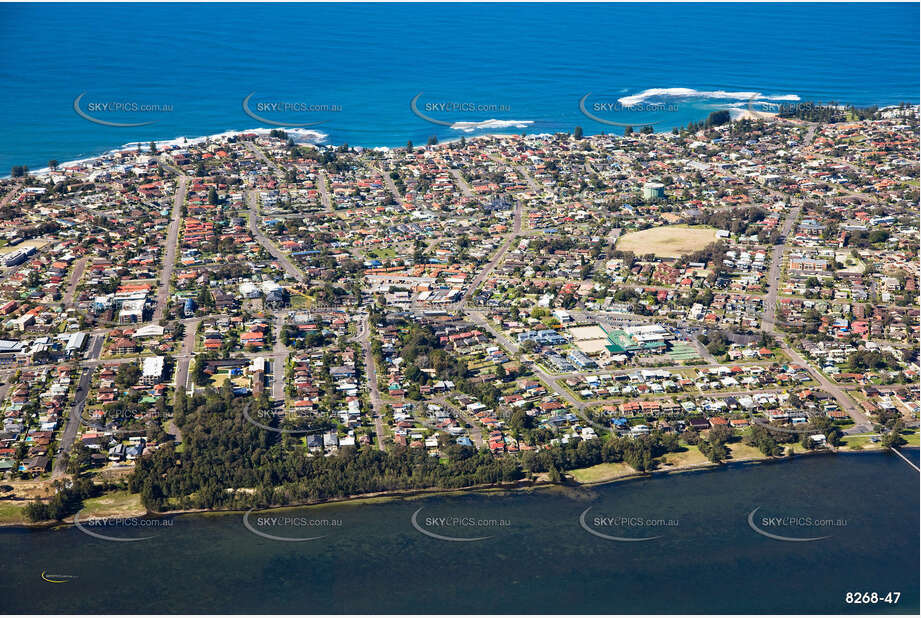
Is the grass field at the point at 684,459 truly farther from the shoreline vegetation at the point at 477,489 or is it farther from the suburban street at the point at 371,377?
the suburban street at the point at 371,377

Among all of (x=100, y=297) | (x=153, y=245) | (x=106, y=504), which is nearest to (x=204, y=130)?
(x=153, y=245)

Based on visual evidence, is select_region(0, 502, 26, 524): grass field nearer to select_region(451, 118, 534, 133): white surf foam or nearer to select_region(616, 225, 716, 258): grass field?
select_region(616, 225, 716, 258): grass field

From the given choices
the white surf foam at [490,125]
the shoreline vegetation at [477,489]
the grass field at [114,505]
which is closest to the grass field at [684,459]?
the shoreline vegetation at [477,489]

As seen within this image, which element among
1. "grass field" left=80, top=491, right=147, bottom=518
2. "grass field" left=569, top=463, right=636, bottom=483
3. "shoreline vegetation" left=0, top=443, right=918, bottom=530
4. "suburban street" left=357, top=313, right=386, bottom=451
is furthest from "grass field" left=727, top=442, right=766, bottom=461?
"grass field" left=80, top=491, right=147, bottom=518

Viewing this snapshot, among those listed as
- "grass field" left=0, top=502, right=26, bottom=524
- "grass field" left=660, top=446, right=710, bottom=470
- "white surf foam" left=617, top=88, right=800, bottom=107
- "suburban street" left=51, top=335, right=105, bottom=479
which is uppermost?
"white surf foam" left=617, top=88, right=800, bottom=107

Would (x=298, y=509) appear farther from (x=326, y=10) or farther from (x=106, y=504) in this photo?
(x=326, y=10)

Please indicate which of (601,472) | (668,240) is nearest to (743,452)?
(601,472)
